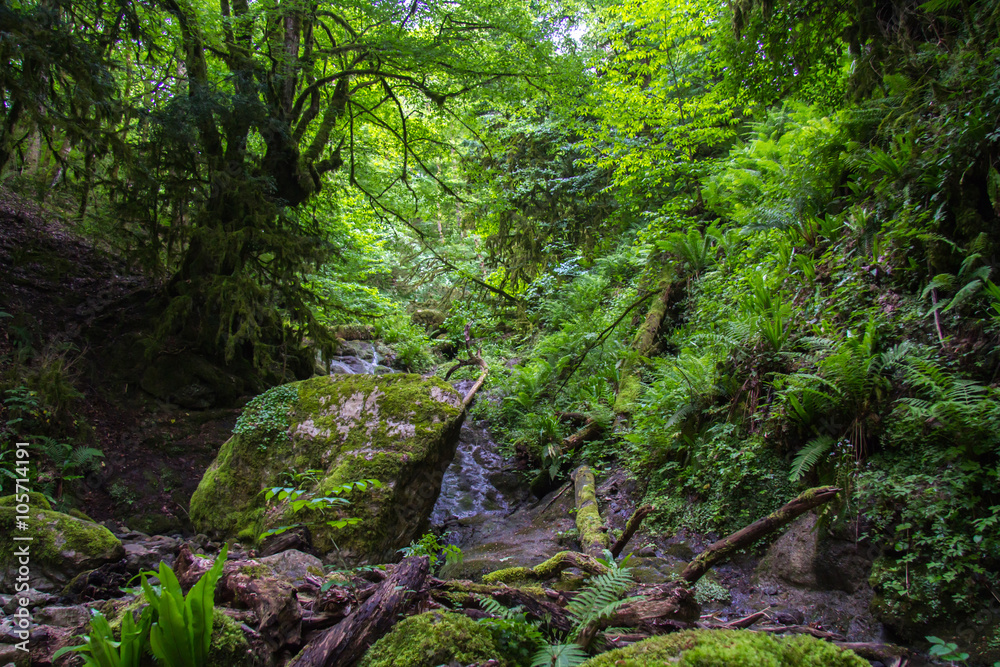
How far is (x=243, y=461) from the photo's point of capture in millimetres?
5168

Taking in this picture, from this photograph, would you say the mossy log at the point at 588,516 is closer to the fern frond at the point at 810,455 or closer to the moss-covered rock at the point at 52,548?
the fern frond at the point at 810,455

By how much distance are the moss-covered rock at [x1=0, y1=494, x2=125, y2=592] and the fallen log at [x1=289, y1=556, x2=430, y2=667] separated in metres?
2.09

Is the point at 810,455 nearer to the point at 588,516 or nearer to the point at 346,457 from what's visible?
the point at 588,516

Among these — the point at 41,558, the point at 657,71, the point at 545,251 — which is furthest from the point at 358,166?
the point at 41,558

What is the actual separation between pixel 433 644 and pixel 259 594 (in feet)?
3.11

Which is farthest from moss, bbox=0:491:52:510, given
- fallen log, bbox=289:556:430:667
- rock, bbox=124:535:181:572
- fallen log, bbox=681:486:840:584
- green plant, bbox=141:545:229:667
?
fallen log, bbox=681:486:840:584

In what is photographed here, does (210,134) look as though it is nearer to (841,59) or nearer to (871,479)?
(871,479)

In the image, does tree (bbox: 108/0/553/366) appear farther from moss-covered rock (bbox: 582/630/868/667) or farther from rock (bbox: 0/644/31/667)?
moss-covered rock (bbox: 582/630/868/667)

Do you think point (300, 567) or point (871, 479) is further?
point (871, 479)

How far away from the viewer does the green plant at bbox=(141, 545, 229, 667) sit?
62.7 inches

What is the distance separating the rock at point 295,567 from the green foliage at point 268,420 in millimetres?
2488

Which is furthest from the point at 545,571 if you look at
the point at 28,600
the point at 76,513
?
the point at 76,513

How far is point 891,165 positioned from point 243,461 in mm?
7194

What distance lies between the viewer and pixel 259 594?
87.5 inches
